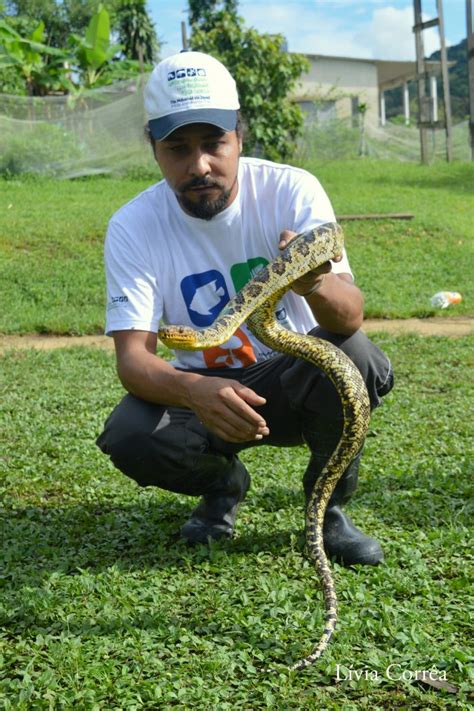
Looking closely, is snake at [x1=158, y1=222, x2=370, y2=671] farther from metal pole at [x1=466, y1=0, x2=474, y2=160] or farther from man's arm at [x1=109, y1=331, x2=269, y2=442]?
metal pole at [x1=466, y1=0, x2=474, y2=160]

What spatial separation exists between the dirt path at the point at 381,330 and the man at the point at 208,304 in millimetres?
4864

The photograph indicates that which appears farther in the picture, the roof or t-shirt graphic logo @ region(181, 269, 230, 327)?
the roof

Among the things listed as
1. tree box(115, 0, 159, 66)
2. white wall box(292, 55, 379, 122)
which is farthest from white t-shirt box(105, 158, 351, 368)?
tree box(115, 0, 159, 66)

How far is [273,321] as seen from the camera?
3.59m

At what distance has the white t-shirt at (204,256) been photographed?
3.90 m

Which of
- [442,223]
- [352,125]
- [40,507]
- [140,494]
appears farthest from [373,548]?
[352,125]

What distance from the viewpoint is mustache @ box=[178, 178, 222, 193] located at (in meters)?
3.82

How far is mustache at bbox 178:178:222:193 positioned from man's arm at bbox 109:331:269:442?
2.03ft

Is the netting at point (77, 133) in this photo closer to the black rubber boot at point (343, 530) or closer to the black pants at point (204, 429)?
the black pants at point (204, 429)

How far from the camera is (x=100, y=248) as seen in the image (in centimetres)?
1230

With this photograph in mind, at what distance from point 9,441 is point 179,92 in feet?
9.11

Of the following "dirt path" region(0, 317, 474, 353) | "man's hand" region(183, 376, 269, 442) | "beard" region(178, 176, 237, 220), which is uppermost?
"beard" region(178, 176, 237, 220)

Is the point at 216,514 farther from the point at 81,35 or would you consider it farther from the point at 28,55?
the point at 81,35

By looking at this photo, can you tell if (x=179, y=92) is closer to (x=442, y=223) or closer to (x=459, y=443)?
(x=459, y=443)
